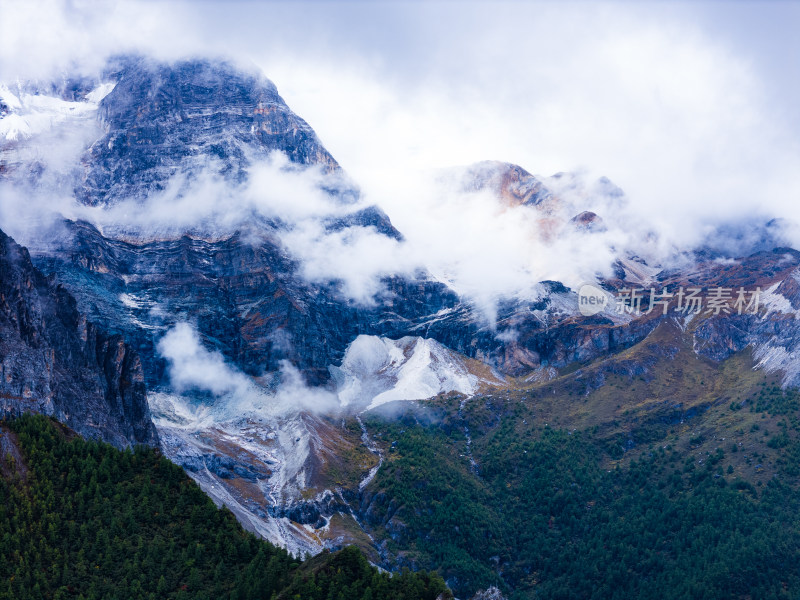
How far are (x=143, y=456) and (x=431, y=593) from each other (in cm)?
7371

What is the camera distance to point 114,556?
16325 centimetres

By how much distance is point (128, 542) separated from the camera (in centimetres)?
16688

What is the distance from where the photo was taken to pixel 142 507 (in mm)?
175500

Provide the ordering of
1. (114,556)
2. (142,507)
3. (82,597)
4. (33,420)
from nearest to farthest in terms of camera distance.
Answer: (82,597) < (114,556) < (142,507) < (33,420)

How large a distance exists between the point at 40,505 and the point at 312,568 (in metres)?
53.0

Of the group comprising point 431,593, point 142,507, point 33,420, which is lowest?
point 431,593

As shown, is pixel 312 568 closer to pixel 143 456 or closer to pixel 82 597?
pixel 82 597

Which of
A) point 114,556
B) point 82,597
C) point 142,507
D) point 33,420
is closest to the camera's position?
point 82,597

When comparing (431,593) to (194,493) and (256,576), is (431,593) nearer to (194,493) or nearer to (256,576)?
(256,576)

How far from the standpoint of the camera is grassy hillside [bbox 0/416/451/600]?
6019 inches

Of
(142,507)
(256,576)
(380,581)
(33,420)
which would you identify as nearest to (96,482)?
(142,507)

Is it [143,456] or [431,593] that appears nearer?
[431,593]

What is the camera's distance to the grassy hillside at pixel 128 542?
153 m

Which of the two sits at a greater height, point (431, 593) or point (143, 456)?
point (143, 456)
